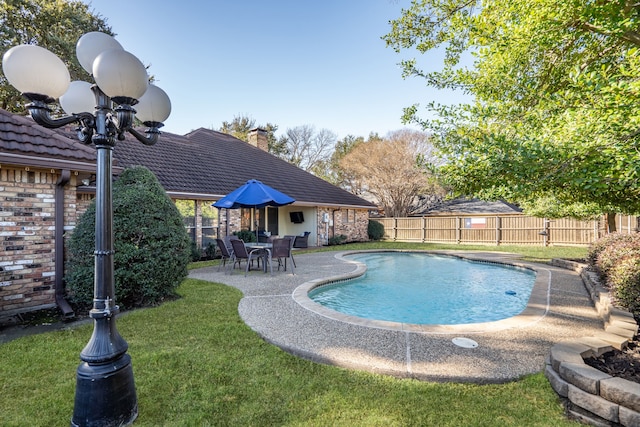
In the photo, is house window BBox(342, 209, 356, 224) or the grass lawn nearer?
the grass lawn

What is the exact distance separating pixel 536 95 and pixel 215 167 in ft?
44.2

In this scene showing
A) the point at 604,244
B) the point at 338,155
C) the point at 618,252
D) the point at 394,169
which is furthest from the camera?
the point at 338,155

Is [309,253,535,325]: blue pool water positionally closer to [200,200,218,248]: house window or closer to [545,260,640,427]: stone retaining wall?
[545,260,640,427]: stone retaining wall

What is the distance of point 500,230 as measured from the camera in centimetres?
1967

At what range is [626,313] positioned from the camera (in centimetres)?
443

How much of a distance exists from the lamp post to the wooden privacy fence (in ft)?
61.0

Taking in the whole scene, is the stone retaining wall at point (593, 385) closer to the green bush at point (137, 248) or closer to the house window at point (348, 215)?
the green bush at point (137, 248)

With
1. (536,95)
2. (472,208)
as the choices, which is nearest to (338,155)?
(472,208)

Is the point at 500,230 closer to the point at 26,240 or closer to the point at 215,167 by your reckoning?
the point at 215,167

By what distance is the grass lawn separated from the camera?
262 cm

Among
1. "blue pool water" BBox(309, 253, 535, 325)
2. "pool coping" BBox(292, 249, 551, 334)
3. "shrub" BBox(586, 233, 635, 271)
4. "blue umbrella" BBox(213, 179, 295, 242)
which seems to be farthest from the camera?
"blue umbrella" BBox(213, 179, 295, 242)

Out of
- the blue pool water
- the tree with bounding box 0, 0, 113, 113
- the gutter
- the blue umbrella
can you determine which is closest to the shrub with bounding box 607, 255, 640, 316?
the blue pool water

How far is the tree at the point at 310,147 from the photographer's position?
1496 inches

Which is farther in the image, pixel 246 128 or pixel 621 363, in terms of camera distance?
pixel 246 128
